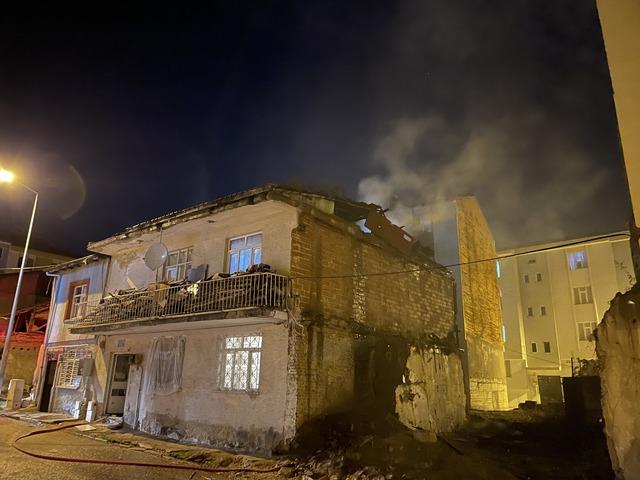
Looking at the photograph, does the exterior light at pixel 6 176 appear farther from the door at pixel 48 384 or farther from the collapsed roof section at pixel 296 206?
the door at pixel 48 384

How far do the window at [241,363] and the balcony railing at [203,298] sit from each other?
4.46 feet

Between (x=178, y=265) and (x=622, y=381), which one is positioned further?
(x=178, y=265)

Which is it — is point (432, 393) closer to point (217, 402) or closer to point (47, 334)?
point (217, 402)

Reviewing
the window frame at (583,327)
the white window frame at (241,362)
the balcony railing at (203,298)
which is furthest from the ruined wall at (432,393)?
the window frame at (583,327)

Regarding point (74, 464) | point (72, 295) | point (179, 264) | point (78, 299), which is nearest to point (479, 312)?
point (179, 264)

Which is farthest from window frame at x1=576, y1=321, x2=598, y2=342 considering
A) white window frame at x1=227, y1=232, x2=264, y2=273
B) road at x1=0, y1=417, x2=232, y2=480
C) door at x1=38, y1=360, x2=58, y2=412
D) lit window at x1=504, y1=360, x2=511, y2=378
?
door at x1=38, y1=360, x2=58, y2=412

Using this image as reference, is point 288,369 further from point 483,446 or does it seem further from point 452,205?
point 452,205

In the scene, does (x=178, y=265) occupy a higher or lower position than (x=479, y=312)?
higher

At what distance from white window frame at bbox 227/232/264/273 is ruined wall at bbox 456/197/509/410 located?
12.0 metres

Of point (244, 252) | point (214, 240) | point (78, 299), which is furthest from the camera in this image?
point (78, 299)

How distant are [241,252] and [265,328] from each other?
320cm

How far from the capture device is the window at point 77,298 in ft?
68.1

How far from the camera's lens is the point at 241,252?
14.7 m

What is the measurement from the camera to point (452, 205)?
23.5 meters
